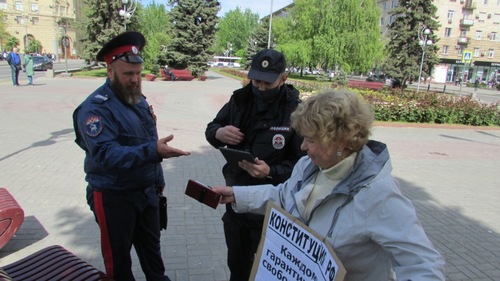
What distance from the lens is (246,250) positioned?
2809 mm

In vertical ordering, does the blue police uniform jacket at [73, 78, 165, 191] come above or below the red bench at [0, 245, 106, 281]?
above

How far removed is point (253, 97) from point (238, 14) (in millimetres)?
77609

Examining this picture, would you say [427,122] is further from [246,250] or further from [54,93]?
[54,93]

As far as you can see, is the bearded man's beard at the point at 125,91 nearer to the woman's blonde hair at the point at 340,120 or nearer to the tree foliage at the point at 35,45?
the woman's blonde hair at the point at 340,120

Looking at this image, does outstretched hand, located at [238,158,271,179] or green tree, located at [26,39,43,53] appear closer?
outstretched hand, located at [238,158,271,179]

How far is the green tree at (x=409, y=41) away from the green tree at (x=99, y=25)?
2479cm

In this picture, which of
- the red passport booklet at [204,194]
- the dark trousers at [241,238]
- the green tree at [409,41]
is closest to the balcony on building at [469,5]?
the green tree at [409,41]

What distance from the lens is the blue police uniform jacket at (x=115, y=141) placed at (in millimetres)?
2227

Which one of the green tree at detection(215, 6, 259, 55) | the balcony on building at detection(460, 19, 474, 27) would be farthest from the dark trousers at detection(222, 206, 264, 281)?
the green tree at detection(215, 6, 259, 55)

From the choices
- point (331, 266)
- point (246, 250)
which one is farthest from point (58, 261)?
point (331, 266)

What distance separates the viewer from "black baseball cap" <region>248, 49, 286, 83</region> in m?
2.48

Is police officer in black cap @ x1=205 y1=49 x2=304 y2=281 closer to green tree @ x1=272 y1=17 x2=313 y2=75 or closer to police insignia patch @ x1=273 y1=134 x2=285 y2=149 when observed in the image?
police insignia patch @ x1=273 y1=134 x2=285 y2=149

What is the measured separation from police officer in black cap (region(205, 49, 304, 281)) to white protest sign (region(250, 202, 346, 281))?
695mm

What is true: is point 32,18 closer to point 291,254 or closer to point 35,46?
point 35,46
